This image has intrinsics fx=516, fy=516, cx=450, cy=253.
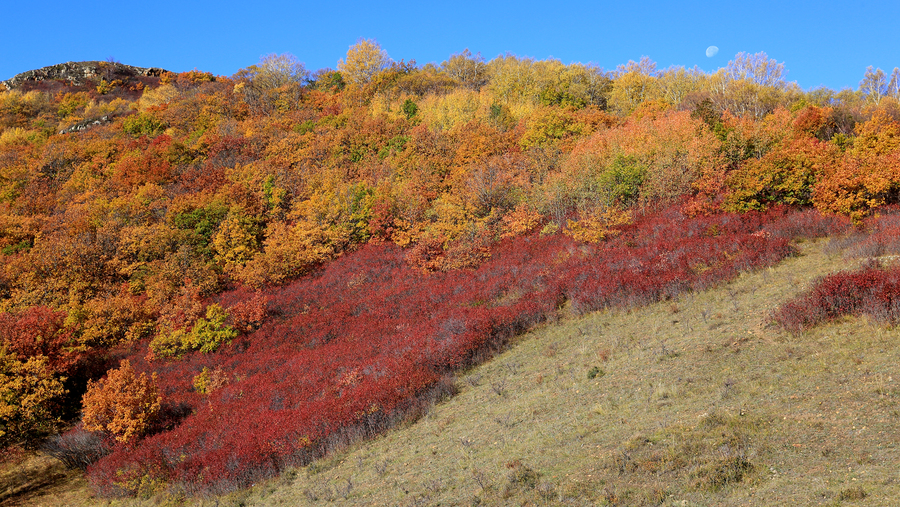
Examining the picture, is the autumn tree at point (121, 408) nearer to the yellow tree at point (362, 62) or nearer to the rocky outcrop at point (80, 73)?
the yellow tree at point (362, 62)

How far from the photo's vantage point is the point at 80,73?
324 feet

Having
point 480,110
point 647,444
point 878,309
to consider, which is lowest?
point 647,444

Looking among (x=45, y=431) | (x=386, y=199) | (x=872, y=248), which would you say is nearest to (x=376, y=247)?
(x=386, y=199)

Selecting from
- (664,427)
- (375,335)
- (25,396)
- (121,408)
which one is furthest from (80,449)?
(664,427)

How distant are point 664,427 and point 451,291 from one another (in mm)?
17500

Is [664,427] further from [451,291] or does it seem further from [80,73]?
[80,73]

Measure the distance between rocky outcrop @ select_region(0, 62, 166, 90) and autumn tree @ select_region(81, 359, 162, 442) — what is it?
100753 mm

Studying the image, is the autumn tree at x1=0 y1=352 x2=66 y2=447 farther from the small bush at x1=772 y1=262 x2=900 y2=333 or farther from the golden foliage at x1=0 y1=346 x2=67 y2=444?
the small bush at x1=772 y1=262 x2=900 y2=333

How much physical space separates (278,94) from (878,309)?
77483 mm

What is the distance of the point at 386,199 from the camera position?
40.8 m

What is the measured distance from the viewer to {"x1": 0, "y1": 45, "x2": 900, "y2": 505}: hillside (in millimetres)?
→ 12695

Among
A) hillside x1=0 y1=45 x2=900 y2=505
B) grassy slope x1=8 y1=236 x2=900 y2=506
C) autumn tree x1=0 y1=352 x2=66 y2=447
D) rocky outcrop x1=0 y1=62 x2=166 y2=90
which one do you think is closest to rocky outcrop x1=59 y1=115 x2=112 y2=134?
hillside x1=0 y1=45 x2=900 y2=505

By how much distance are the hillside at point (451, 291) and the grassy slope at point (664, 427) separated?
99 millimetres

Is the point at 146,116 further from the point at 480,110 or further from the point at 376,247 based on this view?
the point at 376,247
